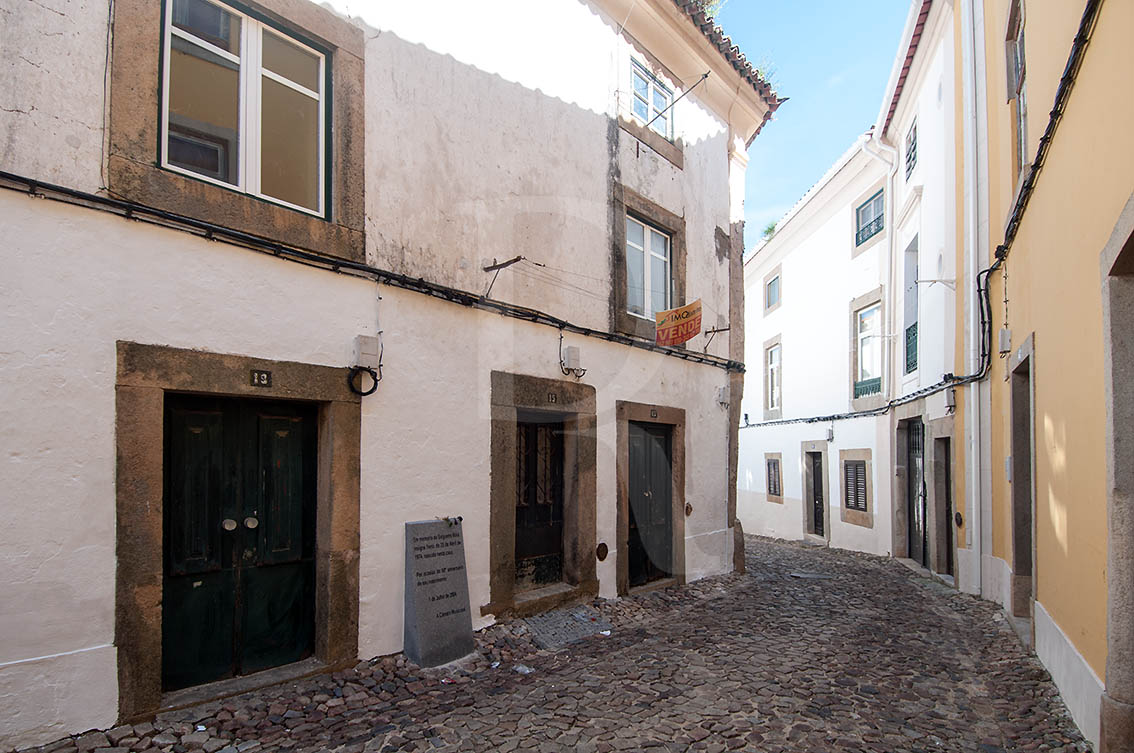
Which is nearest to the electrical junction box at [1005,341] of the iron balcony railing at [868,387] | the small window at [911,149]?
the small window at [911,149]

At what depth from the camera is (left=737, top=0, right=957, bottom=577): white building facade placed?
31.6 ft

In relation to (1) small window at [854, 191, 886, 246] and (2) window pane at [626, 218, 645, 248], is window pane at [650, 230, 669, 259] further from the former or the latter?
(1) small window at [854, 191, 886, 246]

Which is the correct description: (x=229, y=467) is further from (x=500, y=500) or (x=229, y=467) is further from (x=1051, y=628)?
(x=1051, y=628)

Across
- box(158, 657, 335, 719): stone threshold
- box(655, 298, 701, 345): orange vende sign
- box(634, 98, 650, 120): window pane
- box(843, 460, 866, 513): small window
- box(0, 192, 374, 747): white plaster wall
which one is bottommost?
box(158, 657, 335, 719): stone threshold

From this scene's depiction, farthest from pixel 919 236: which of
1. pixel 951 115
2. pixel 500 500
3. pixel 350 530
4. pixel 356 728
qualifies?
pixel 356 728

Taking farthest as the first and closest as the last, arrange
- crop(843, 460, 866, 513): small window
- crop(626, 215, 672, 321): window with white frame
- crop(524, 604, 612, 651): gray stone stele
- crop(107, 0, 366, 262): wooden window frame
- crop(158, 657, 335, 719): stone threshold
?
crop(843, 460, 866, 513): small window → crop(626, 215, 672, 321): window with white frame → crop(524, 604, 612, 651): gray stone stele → crop(158, 657, 335, 719): stone threshold → crop(107, 0, 366, 262): wooden window frame

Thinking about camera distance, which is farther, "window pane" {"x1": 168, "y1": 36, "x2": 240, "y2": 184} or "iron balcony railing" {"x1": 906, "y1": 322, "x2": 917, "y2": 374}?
"iron balcony railing" {"x1": 906, "y1": 322, "x2": 917, "y2": 374}

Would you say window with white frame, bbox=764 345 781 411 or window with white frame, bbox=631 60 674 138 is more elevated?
window with white frame, bbox=631 60 674 138

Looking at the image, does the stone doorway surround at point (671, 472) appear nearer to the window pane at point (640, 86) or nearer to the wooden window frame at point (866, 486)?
the window pane at point (640, 86)

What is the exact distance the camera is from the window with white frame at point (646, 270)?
806cm

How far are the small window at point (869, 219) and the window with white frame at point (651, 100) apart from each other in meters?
5.76

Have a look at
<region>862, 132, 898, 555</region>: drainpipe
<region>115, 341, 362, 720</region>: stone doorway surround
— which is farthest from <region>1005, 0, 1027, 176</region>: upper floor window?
<region>115, 341, 362, 720</region>: stone doorway surround

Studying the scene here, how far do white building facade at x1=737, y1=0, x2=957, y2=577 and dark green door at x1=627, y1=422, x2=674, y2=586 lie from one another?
381 centimetres

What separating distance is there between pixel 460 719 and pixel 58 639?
2.16m
